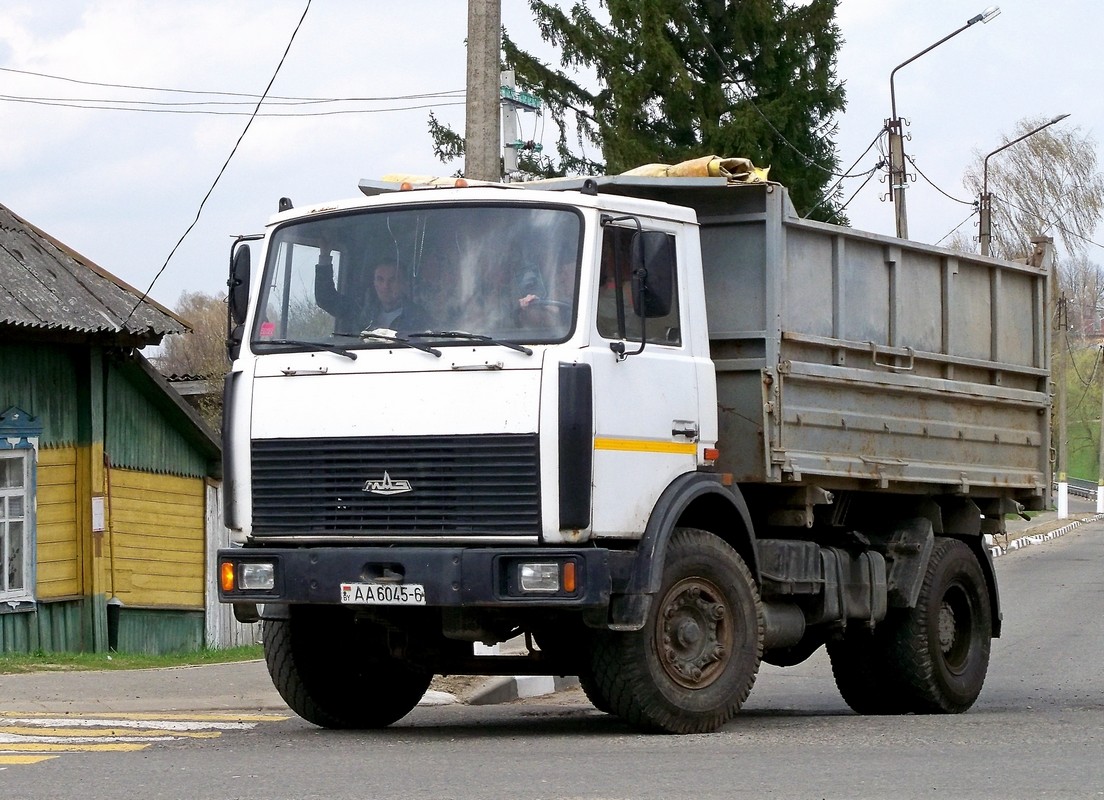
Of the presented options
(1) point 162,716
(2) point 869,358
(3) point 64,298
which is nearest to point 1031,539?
(3) point 64,298

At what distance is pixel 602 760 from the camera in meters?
7.43

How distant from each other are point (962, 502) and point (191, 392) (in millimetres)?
15811

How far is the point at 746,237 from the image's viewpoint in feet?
31.4

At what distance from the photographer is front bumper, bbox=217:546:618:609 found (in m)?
7.89

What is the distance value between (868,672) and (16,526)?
28.0ft

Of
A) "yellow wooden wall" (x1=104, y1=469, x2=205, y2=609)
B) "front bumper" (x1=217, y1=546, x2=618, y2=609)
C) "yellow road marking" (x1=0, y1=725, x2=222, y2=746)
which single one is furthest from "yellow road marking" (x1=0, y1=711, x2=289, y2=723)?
"yellow wooden wall" (x1=104, y1=469, x2=205, y2=609)

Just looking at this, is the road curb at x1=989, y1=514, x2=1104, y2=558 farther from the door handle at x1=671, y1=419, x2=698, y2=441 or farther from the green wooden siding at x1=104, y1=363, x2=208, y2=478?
the door handle at x1=671, y1=419, x2=698, y2=441

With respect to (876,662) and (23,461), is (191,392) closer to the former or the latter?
(23,461)

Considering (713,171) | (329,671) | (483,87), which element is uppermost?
(483,87)

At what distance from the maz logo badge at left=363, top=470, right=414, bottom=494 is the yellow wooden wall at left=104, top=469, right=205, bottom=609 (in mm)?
9686

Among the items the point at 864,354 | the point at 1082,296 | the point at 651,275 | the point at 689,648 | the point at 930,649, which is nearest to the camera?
the point at 651,275

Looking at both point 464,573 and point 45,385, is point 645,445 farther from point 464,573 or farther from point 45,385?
point 45,385

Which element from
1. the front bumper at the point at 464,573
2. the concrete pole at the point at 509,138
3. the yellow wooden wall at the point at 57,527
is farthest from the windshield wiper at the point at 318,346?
the yellow wooden wall at the point at 57,527

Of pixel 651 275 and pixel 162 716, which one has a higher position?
pixel 651 275
